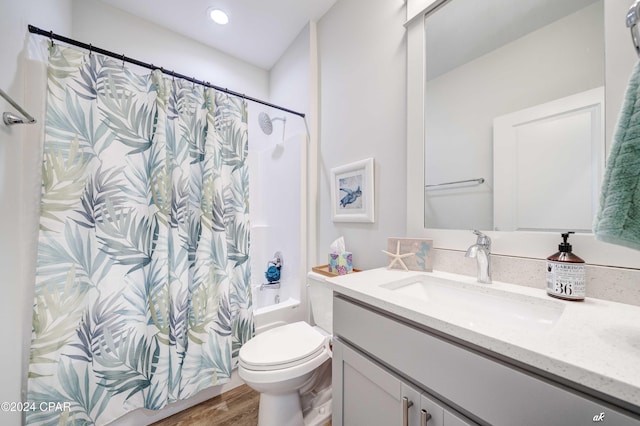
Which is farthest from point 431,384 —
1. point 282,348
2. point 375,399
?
point 282,348

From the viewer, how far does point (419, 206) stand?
1.10 m

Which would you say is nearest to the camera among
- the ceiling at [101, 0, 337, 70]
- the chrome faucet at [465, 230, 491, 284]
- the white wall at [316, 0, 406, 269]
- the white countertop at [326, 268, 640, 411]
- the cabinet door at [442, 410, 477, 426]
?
the white countertop at [326, 268, 640, 411]

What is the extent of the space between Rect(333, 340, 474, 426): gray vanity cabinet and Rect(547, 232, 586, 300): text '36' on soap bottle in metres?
0.47

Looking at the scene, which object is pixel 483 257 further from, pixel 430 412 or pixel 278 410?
pixel 278 410

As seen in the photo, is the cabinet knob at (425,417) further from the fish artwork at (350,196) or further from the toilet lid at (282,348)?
the fish artwork at (350,196)

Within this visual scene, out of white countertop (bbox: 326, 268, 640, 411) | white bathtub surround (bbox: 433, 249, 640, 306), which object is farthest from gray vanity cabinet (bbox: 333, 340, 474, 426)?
white bathtub surround (bbox: 433, 249, 640, 306)

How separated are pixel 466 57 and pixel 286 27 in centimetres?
149

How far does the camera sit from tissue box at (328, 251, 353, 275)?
4.47 ft

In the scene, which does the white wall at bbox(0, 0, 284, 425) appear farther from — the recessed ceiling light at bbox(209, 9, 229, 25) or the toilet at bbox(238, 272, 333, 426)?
the recessed ceiling light at bbox(209, 9, 229, 25)

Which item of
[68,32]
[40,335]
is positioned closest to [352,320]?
[40,335]

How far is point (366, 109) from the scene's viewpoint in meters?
1.38

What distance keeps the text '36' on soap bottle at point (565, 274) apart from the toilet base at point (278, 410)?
1221 mm

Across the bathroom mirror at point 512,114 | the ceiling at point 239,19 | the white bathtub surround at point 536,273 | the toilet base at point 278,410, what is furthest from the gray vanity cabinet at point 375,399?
the ceiling at point 239,19

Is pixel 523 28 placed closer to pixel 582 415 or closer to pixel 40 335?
pixel 582 415
